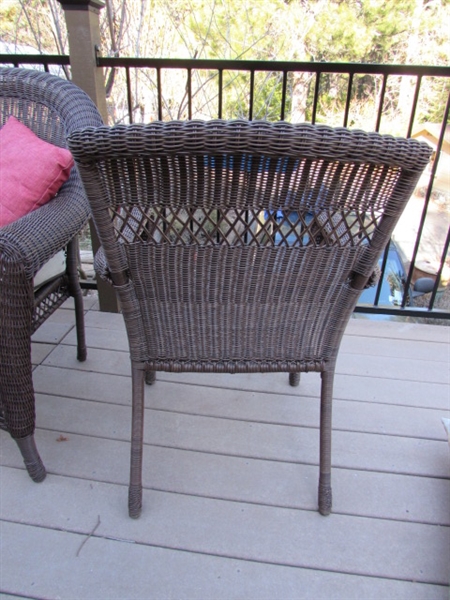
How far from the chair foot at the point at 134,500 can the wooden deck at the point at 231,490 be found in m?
A: 0.03

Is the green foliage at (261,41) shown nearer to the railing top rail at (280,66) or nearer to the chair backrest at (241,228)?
the railing top rail at (280,66)

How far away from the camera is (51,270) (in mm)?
1651

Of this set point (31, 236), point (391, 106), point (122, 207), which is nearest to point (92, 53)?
point (31, 236)

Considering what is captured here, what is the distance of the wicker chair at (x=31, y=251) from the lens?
1136mm

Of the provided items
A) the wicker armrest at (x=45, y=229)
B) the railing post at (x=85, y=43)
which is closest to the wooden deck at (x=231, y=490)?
the wicker armrest at (x=45, y=229)

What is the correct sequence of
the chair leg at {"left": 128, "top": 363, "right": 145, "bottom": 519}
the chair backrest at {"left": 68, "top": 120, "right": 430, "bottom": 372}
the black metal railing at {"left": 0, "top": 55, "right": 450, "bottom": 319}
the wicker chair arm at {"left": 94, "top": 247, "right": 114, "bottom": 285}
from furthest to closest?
the black metal railing at {"left": 0, "top": 55, "right": 450, "bottom": 319}, the chair leg at {"left": 128, "top": 363, "right": 145, "bottom": 519}, the wicker chair arm at {"left": 94, "top": 247, "right": 114, "bottom": 285}, the chair backrest at {"left": 68, "top": 120, "right": 430, "bottom": 372}

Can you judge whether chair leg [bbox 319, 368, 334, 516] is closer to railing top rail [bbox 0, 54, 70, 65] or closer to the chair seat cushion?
the chair seat cushion

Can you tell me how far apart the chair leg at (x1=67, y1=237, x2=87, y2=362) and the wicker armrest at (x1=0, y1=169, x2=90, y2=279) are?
Result: 9.7 inches

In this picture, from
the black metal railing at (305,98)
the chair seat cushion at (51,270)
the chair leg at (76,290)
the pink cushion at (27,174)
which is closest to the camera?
the pink cushion at (27,174)

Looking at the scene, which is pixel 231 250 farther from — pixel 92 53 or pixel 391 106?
pixel 391 106

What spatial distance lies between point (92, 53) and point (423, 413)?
76.1 inches

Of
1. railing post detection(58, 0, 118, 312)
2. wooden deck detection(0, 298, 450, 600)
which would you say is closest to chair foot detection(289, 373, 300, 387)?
wooden deck detection(0, 298, 450, 600)

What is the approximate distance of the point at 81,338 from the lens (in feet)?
6.05

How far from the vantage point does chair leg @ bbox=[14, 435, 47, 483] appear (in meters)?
1.29
